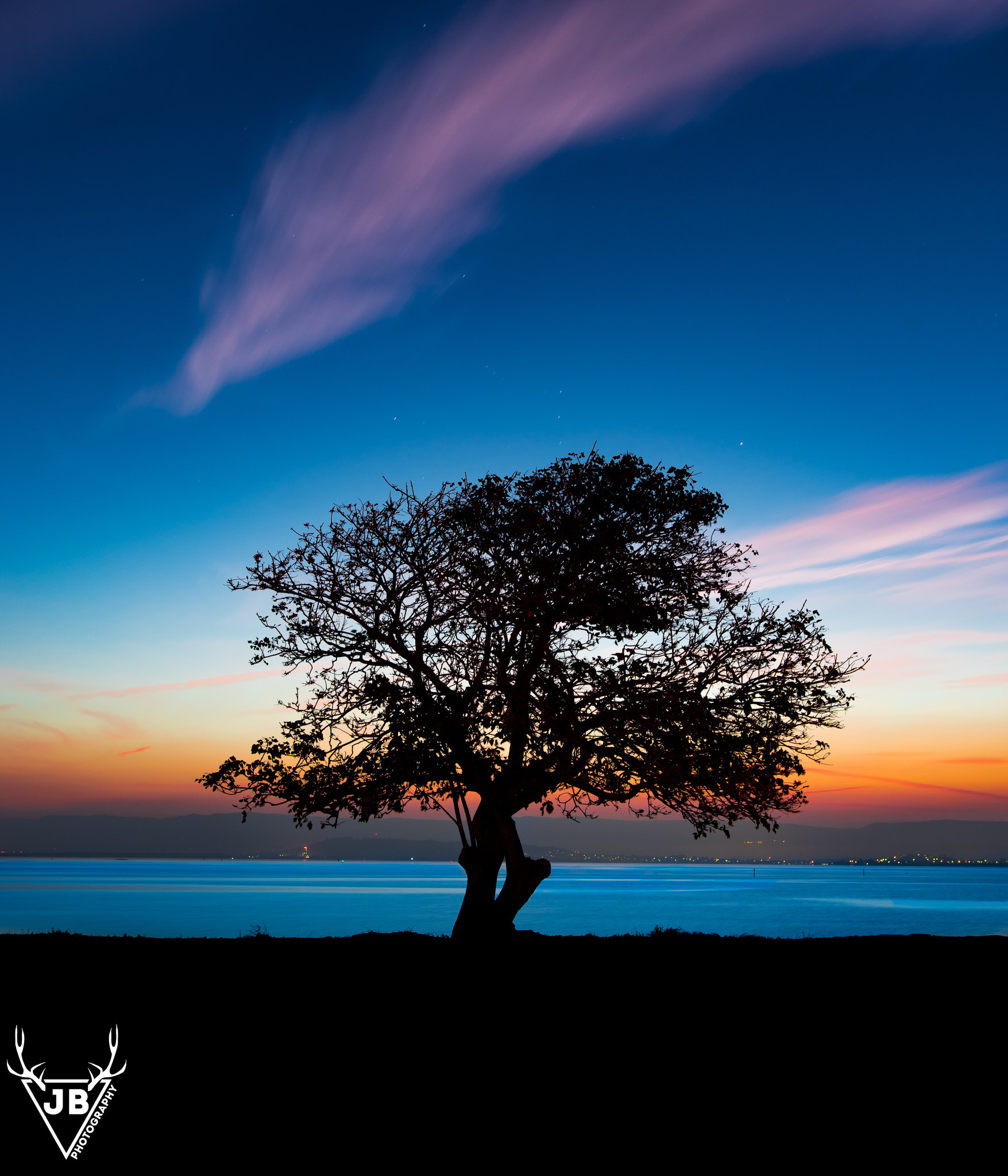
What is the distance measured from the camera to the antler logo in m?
7.72

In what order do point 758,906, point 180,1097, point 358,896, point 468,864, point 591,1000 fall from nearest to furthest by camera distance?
point 180,1097 < point 591,1000 < point 468,864 < point 758,906 < point 358,896

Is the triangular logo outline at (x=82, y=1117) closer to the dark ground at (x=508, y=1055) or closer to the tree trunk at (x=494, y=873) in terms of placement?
the dark ground at (x=508, y=1055)

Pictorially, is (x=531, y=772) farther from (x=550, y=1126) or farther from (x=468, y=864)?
(x=550, y=1126)

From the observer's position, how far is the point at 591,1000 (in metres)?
12.5

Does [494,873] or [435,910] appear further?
[435,910]

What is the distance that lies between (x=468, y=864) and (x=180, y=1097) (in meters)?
12.0

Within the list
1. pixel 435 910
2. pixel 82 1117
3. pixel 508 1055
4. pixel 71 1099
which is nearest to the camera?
pixel 82 1117

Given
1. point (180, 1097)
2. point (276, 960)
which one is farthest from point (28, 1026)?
point (276, 960)

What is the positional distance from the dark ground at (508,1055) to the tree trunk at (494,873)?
11.9 feet

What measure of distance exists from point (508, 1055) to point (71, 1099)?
4.28 metres

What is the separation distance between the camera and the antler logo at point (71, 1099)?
772 centimetres

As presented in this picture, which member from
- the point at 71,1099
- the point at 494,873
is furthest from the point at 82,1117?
the point at 494,873

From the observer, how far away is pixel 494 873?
20156 mm

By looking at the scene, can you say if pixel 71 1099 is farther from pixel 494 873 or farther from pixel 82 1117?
pixel 494 873
